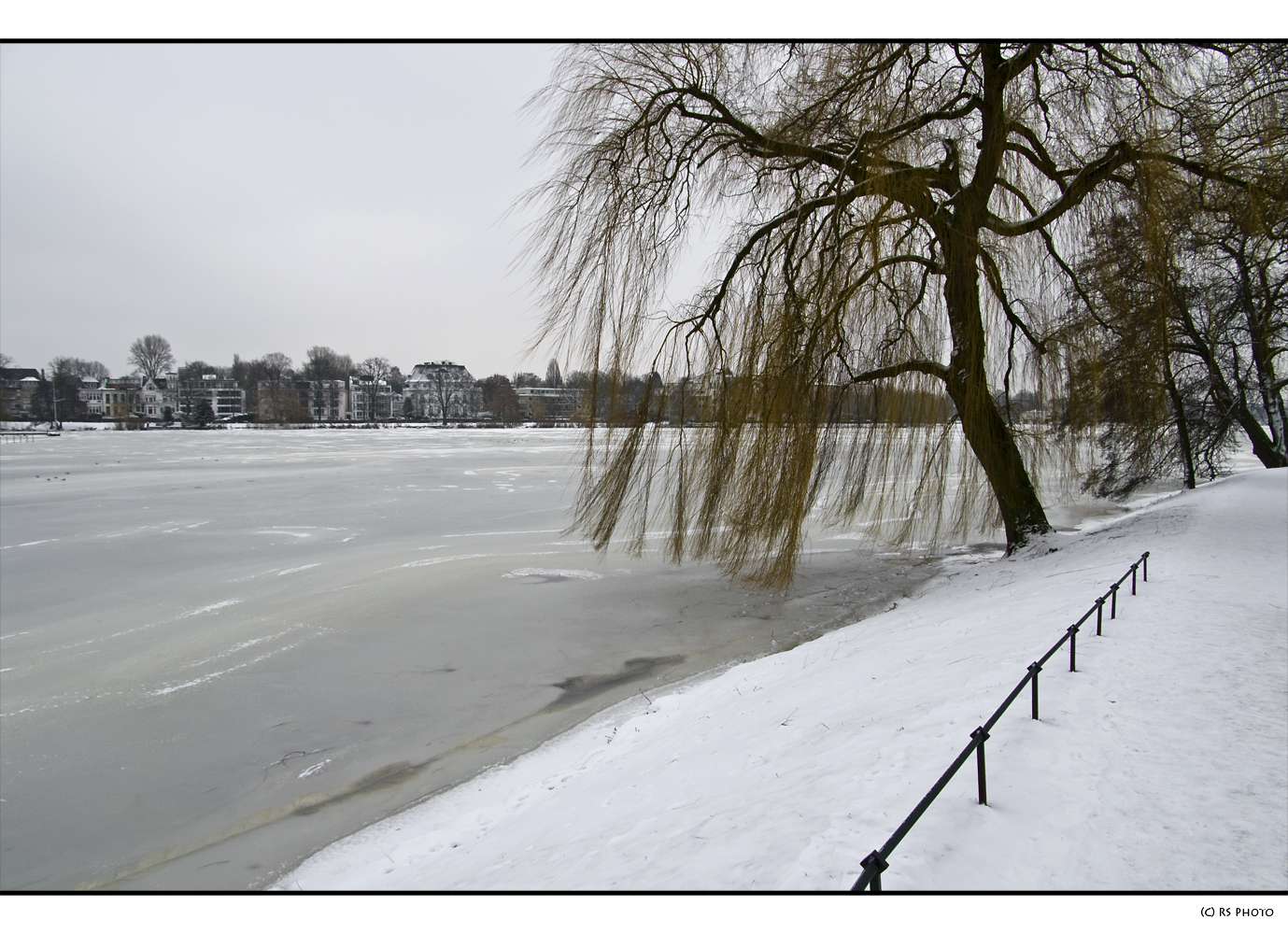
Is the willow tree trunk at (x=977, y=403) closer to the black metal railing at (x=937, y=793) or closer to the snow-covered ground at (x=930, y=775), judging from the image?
the snow-covered ground at (x=930, y=775)

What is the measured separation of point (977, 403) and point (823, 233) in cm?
275

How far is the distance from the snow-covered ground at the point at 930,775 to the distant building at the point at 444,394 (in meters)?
71.3

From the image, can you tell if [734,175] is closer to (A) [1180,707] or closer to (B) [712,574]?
(B) [712,574]

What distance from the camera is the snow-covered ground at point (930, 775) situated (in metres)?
2.32

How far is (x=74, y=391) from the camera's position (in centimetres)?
5581

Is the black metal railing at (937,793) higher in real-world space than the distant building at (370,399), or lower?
lower

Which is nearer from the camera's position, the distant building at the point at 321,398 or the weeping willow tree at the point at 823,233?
the weeping willow tree at the point at 823,233

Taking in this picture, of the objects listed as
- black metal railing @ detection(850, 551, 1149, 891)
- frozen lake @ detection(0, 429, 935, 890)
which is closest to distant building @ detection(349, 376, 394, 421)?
frozen lake @ detection(0, 429, 935, 890)

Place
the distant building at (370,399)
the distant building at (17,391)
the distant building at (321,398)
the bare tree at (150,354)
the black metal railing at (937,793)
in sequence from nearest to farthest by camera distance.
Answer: the black metal railing at (937,793)
the distant building at (17,391)
the bare tree at (150,354)
the distant building at (321,398)
the distant building at (370,399)

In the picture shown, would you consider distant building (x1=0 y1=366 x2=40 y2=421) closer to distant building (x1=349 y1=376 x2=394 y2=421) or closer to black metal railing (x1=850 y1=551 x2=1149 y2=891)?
black metal railing (x1=850 y1=551 x2=1149 y2=891)

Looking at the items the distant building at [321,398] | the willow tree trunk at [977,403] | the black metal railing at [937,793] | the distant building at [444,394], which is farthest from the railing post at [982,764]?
the distant building at [321,398]

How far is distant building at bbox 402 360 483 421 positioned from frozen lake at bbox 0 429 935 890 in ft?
207

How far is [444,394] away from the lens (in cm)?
7975

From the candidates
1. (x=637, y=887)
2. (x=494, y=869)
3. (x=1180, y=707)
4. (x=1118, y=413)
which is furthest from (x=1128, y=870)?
(x=1118, y=413)
